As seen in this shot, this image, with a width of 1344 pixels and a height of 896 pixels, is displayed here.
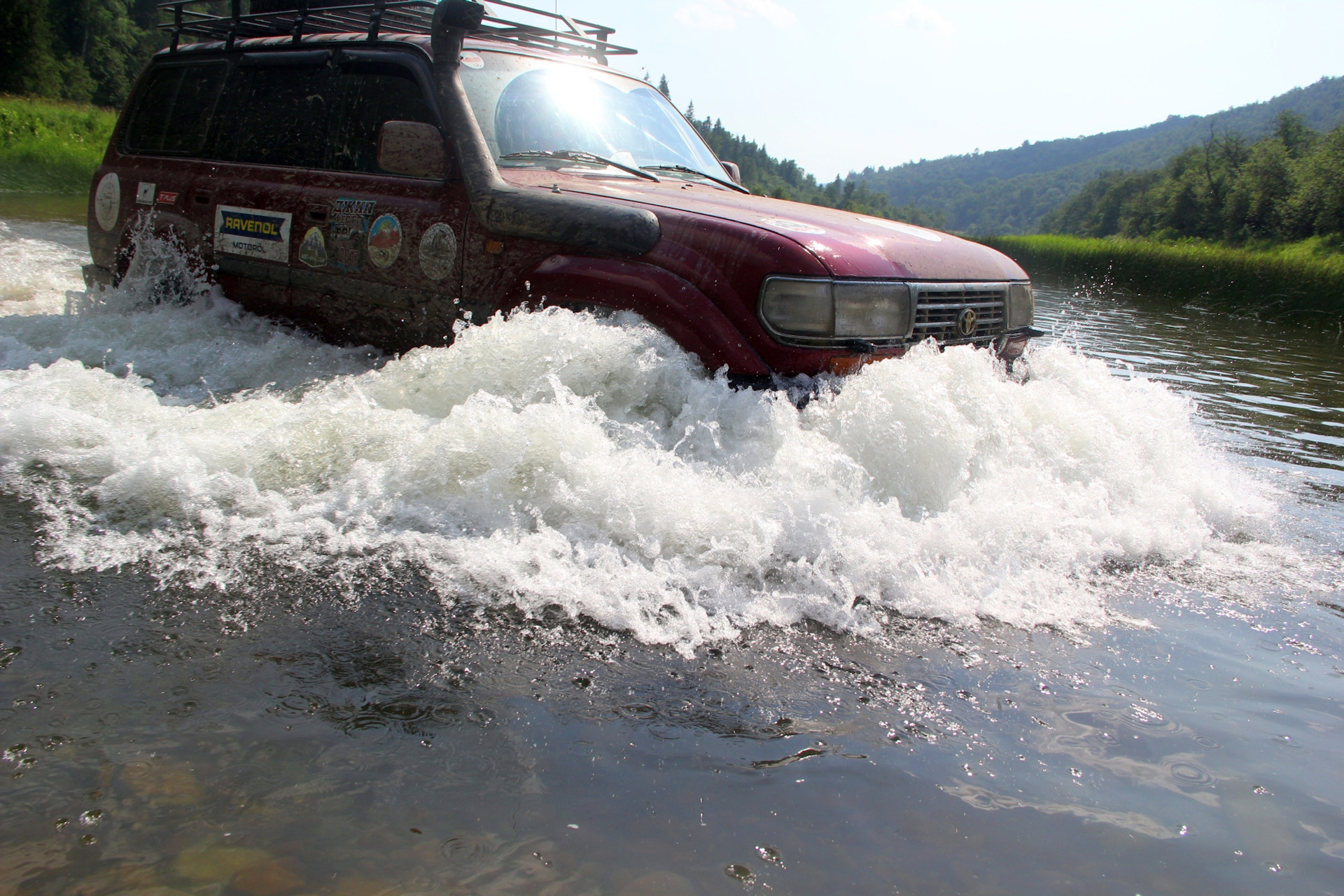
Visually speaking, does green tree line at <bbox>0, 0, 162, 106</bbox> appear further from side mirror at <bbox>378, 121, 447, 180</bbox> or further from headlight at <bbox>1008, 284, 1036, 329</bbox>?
headlight at <bbox>1008, 284, 1036, 329</bbox>

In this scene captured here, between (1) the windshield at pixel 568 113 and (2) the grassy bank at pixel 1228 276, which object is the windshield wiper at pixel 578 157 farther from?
(2) the grassy bank at pixel 1228 276

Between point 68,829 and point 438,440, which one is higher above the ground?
point 438,440

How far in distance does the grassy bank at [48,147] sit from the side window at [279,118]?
834 inches

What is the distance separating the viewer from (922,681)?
88.3 inches

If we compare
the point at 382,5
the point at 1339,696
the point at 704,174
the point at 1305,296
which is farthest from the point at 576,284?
the point at 1305,296

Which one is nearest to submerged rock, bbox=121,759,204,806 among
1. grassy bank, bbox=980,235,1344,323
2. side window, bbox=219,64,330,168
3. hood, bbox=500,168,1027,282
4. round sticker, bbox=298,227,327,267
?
hood, bbox=500,168,1027,282

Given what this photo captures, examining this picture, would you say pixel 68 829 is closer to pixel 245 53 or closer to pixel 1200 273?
pixel 245 53

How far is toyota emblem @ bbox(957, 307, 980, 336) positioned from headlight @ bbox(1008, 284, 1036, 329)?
0.38 meters

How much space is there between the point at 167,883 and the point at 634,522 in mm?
1605

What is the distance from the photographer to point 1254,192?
184 feet

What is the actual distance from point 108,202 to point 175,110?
0.69m

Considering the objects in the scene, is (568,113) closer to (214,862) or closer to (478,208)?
(478,208)

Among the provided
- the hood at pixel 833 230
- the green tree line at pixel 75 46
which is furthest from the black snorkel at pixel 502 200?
the green tree line at pixel 75 46

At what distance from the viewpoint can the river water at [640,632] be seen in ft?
5.28
